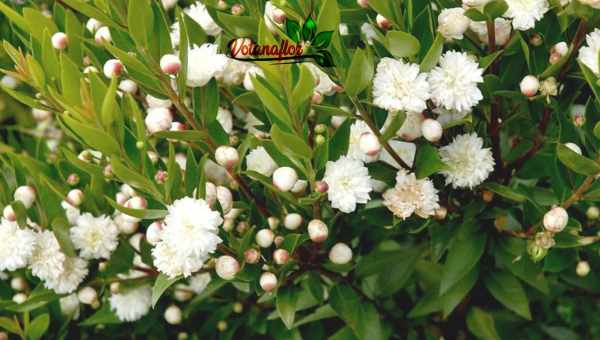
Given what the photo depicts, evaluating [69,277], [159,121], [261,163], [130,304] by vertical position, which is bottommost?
[130,304]

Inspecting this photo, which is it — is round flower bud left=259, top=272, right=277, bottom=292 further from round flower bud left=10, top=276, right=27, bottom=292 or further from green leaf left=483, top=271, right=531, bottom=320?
round flower bud left=10, top=276, right=27, bottom=292

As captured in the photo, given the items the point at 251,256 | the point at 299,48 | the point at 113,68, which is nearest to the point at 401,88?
the point at 299,48

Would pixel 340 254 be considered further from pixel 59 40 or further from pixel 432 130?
pixel 59 40

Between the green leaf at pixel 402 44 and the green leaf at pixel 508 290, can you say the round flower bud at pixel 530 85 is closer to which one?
the green leaf at pixel 402 44

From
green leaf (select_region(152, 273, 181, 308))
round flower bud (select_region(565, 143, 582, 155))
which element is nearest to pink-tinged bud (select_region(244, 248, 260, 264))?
green leaf (select_region(152, 273, 181, 308))

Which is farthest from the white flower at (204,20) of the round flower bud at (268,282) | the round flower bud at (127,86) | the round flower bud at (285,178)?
the round flower bud at (268,282)
